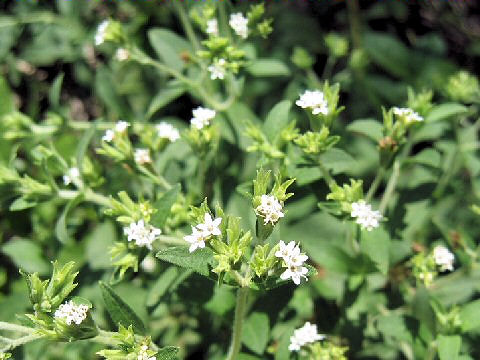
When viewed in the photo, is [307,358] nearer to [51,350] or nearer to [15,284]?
[51,350]

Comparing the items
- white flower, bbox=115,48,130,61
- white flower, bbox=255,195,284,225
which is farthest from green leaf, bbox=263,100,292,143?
white flower, bbox=115,48,130,61

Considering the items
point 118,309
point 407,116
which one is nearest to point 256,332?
point 118,309

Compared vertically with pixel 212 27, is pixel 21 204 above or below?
below

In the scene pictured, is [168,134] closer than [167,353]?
No

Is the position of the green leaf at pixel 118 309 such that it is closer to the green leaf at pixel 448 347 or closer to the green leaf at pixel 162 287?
the green leaf at pixel 162 287

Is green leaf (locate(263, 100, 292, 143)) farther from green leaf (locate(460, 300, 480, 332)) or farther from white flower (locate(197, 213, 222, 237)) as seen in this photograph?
green leaf (locate(460, 300, 480, 332))

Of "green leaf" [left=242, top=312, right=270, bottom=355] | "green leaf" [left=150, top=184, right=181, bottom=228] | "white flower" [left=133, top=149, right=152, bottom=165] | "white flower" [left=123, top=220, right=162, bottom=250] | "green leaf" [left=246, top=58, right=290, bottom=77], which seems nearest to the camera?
"white flower" [left=123, top=220, right=162, bottom=250]

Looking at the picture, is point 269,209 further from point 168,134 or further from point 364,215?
point 168,134

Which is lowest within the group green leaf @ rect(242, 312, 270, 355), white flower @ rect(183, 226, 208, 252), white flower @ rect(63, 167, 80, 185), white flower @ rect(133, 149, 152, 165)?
green leaf @ rect(242, 312, 270, 355)
